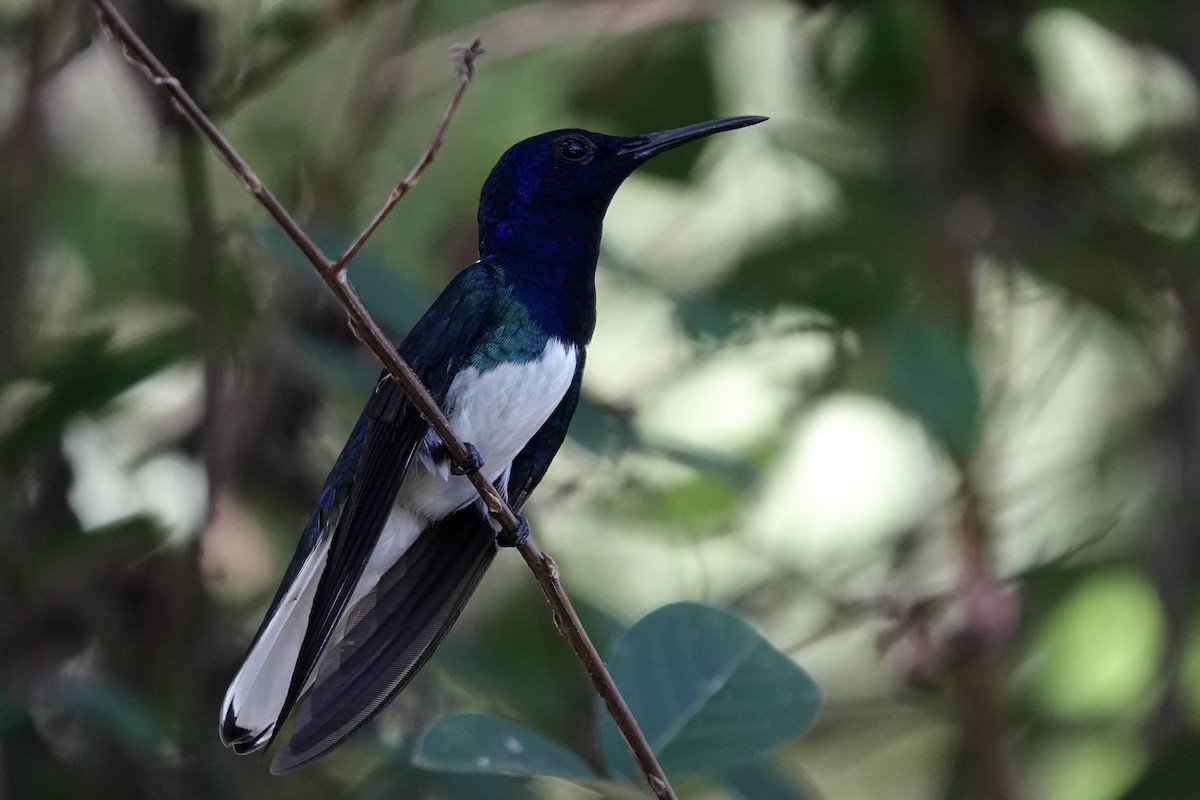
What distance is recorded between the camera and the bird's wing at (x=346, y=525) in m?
1.99

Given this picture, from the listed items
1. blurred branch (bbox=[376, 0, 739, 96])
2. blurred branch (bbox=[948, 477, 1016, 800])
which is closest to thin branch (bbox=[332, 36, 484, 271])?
blurred branch (bbox=[948, 477, 1016, 800])

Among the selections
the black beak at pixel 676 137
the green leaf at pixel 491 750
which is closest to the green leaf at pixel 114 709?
the green leaf at pixel 491 750

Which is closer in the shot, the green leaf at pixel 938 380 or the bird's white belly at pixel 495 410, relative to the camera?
the bird's white belly at pixel 495 410

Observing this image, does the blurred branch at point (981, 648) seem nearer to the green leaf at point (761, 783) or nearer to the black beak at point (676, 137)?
the green leaf at point (761, 783)

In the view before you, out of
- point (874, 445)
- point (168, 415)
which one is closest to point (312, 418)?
point (168, 415)

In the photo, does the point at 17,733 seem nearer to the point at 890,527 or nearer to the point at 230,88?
the point at 230,88

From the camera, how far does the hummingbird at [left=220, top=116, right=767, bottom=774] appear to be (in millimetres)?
2129

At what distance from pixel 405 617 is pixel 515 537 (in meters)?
0.43

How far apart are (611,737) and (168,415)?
6.81 feet

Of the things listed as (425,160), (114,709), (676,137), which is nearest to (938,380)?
(676,137)

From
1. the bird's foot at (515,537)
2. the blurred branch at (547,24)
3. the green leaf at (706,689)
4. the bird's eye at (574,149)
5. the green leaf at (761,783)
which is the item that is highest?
the blurred branch at (547,24)

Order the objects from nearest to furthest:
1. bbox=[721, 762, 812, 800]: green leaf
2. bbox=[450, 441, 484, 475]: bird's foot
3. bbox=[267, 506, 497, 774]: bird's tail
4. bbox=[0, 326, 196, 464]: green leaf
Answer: bbox=[450, 441, 484, 475]: bird's foot
bbox=[267, 506, 497, 774]: bird's tail
bbox=[721, 762, 812, 800]: green leaf
bbox=[0, 326, 196, 464]: green leaf

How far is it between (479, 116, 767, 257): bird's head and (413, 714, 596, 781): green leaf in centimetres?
99

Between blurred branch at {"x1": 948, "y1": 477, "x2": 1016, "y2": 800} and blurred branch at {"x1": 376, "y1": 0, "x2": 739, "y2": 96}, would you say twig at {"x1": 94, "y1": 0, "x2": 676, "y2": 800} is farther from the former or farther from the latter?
blurred branch at {"x1": 376, "y1": 0, "x2": 739, "y2": 96}
